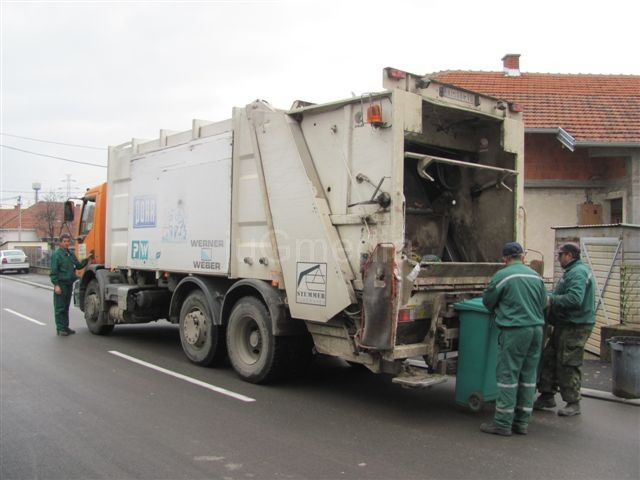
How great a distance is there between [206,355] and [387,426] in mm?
2920

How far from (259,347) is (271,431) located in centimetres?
169

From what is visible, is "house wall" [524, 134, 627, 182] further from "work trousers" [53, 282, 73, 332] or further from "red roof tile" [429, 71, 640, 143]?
"work trousers" [53, 282, 73, 332]

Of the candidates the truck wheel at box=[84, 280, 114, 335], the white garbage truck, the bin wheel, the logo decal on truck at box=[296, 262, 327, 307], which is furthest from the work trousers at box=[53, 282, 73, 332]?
the bin wheel

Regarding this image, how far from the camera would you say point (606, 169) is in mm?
13258

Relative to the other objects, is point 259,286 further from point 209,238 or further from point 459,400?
point 459,400

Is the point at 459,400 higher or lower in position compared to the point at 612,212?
lower

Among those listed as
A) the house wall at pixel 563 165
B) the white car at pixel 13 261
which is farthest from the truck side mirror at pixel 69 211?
the white car at pixel 13 261

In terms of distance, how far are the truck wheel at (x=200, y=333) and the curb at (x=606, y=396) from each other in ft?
14.0

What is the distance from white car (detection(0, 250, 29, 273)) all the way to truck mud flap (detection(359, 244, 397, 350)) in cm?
3195

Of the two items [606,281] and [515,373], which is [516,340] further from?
[606,281]

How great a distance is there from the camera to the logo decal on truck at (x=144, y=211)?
329 inches

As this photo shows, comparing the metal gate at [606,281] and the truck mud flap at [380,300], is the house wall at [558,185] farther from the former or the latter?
the truck mud flap at [380,300]

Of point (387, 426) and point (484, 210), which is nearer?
point (387, 426)

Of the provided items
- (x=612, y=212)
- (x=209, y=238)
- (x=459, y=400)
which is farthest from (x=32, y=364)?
(x=612, y=212)
